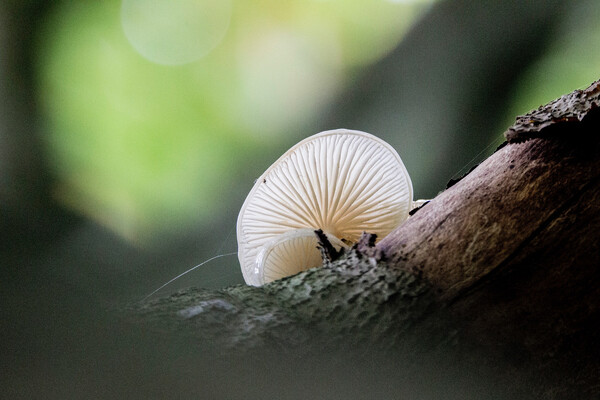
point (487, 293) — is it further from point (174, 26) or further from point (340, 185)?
point (174, 26)

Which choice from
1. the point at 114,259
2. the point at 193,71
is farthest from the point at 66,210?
the point at 193,71

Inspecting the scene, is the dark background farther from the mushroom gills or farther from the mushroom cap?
the mushroom cap

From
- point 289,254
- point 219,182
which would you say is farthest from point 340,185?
point 219,182

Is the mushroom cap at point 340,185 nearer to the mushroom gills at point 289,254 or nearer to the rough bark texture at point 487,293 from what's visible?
the mushroom gills at point 289,254

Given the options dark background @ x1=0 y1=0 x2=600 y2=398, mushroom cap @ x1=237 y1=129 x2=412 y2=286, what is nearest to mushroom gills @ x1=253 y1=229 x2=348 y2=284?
mushroom cap @ x1=237 y1=129 x2=412 y2=286

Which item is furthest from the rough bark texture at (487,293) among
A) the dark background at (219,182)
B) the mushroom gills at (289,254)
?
the mushroom gills at (289,254)

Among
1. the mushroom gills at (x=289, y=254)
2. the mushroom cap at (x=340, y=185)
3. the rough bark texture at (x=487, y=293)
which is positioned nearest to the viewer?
the rough bark texture at (x=487, y=293)

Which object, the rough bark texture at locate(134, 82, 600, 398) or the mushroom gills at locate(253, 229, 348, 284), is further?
the mushroom gills at locate(253, 229, 348, 284)
